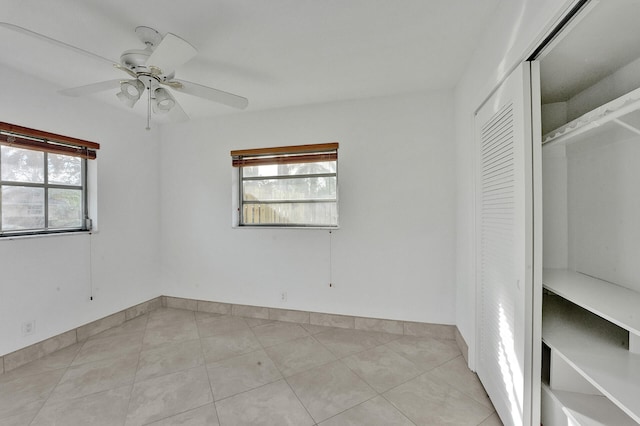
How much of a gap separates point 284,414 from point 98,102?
3.45 m

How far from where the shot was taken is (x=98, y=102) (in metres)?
2.90

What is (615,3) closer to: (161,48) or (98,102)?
(161,48)

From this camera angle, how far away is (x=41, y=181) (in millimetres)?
2527

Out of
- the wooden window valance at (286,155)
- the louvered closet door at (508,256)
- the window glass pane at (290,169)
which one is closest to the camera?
the louvered closet door at (508,256)

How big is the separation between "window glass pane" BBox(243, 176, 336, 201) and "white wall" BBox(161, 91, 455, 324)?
20 cm

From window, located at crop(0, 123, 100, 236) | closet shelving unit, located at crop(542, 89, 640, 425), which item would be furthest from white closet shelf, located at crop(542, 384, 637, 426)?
window, located at crop(0, 123, 100, 236)

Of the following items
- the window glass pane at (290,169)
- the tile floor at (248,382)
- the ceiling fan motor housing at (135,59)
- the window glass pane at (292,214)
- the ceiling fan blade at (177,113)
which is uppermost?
the ceiling fan motor housing at (135,59)

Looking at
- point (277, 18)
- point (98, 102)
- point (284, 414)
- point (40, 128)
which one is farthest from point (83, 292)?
point (277, 18)

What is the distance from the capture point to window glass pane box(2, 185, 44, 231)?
2.29 meters

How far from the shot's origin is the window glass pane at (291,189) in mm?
3129

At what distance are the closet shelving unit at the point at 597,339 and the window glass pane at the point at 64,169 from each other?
403 cm

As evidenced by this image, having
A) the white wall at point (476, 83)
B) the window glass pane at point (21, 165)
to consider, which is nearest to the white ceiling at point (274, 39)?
the white wall at point (476, 83)

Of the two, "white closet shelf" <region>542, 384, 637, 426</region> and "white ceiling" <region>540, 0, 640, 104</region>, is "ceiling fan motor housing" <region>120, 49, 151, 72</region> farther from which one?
"white closet shelf" <region>542, 384, 637, 426</region>

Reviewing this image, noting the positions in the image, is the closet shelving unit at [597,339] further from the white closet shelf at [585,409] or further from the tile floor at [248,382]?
the tile floor at [248,382]
